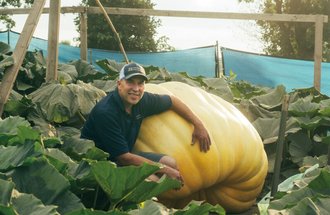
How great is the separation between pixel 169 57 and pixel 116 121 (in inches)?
174

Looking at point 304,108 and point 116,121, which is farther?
point 304,108

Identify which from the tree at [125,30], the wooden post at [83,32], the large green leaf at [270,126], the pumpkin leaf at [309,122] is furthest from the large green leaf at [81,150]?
the tree at [125,30]

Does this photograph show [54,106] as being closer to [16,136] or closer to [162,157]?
[162,157]

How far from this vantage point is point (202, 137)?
388 centimetres

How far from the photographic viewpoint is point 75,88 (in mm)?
4430

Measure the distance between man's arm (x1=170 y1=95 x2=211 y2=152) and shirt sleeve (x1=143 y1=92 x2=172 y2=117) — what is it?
0.04 meters

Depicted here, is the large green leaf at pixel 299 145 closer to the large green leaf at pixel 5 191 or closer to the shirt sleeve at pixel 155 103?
the shirt sleeve at pixel 155 103

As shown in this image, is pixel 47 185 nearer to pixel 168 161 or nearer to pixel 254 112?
pixel 168 161

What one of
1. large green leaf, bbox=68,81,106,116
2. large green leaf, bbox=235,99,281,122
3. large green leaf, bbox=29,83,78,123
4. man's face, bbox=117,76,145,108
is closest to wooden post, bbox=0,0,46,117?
large green leaf, bbox=29,83,78,123

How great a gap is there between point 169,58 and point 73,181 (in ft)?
18.4

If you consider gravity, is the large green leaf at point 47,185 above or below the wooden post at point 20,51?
below

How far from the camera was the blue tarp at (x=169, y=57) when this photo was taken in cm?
801

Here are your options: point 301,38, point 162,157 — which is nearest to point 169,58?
point 162,157

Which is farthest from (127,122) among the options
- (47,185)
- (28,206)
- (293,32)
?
(293,32)
